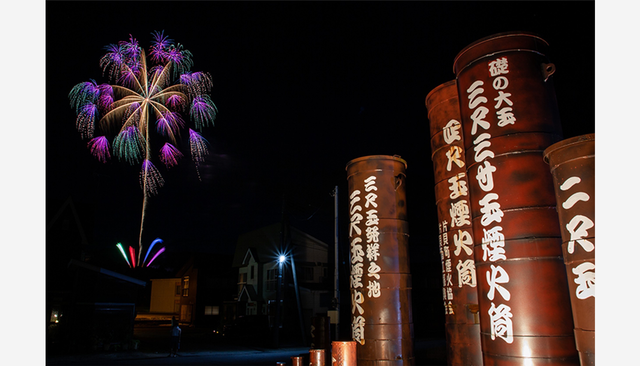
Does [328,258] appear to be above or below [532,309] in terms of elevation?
above

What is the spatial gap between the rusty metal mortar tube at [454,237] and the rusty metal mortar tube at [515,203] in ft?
8.07

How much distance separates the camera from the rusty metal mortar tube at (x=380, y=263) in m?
10.9

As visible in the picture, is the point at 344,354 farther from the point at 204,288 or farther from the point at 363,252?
the point at 204,288

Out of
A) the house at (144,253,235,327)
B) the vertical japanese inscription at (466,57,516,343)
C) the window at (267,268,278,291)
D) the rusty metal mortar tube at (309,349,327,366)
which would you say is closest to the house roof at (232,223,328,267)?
the window at (267,268,278,291)

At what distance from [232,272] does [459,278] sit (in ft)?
139

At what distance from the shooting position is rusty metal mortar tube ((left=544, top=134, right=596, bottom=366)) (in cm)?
484

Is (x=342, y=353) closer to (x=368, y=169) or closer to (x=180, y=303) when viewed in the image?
(x=368, y=169)

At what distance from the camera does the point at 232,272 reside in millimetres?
48250

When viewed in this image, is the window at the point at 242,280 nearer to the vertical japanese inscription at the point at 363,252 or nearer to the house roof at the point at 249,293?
the house roof at the point at 249,293

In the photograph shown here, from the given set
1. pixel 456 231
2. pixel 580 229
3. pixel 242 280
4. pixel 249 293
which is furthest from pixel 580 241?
pixel 242 280

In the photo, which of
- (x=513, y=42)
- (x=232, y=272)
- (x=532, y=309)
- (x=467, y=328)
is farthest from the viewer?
(x=232, y=272)

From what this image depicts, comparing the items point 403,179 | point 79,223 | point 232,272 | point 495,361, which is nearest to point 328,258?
point 232,272

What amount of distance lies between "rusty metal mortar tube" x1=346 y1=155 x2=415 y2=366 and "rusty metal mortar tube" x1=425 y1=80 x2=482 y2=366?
1.45 metres

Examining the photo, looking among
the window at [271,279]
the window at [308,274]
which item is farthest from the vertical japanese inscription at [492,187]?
the window at [271,279]
